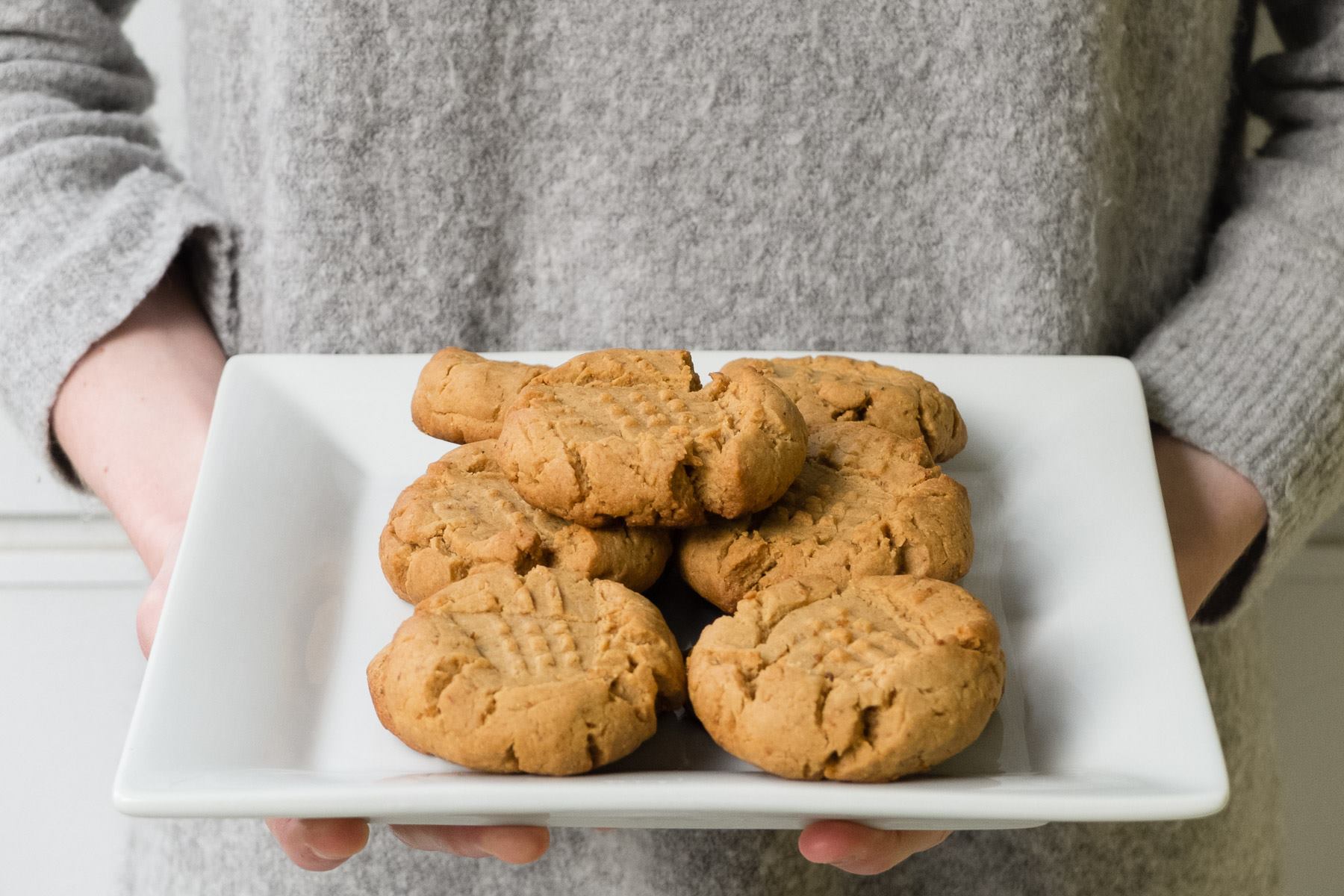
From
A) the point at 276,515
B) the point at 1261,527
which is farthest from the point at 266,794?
the point at 1261,527

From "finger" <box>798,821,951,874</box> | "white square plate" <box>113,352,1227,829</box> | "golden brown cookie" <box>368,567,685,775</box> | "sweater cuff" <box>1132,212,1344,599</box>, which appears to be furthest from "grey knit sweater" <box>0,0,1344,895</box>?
"golden brown cookie" <box>368,567,685,775</box>

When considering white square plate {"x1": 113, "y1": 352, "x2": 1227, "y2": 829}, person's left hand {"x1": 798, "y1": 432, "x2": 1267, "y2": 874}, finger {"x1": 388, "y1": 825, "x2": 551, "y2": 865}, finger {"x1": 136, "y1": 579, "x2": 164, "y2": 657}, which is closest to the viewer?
white square plate {"x1": 113, "y1": 352, "x2": 1227, "y2": 829}

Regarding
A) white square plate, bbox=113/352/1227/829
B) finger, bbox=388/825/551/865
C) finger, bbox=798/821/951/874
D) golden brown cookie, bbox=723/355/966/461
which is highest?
golden brown cookie, bbox=723/355/966/461

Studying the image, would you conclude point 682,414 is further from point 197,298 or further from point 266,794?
point 197,298

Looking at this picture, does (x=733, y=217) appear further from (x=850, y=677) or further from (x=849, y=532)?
(x=850, y=677)

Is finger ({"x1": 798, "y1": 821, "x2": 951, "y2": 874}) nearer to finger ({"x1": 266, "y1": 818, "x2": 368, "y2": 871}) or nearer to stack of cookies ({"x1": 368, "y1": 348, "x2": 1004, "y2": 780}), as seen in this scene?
stack of cookies ({"x1": 368, "y1": 348, "x2": 1004, "y2": 780})

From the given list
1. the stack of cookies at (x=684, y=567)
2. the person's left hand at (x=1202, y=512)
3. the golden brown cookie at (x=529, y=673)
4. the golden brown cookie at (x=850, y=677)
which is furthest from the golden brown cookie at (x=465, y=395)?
the person's left hand at (x=1202, y=512)

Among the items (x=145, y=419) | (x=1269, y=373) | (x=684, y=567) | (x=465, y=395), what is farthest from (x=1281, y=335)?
(x=145, y=419)
